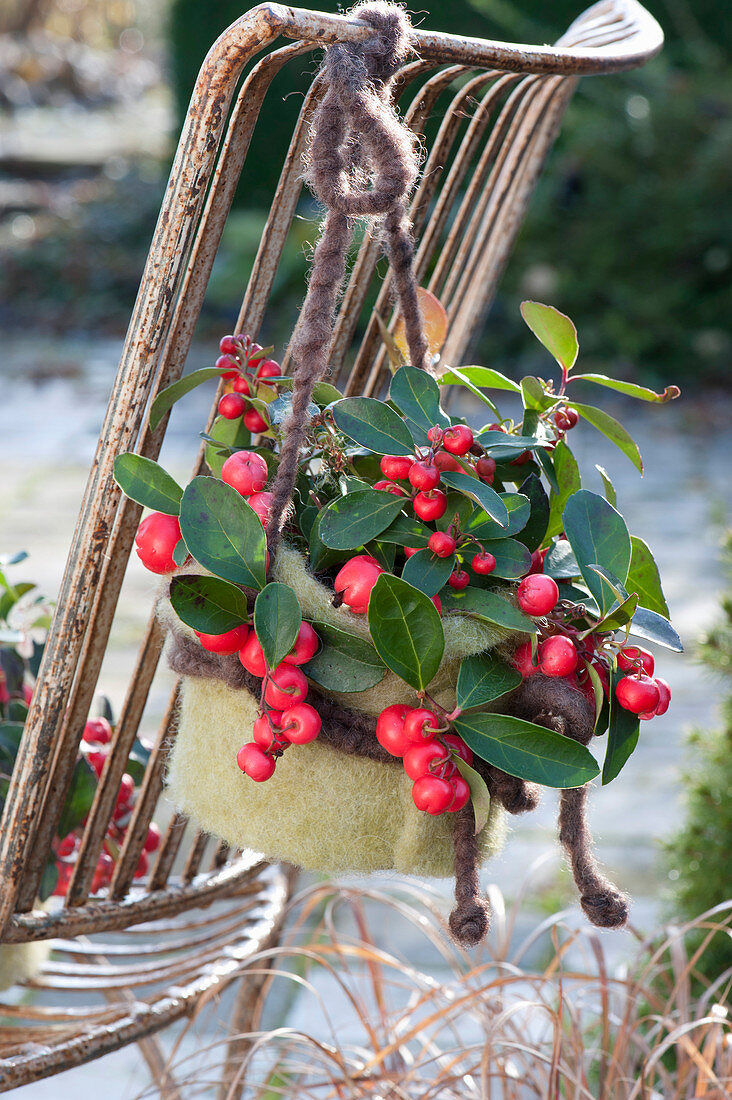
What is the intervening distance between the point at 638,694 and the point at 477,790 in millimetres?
103

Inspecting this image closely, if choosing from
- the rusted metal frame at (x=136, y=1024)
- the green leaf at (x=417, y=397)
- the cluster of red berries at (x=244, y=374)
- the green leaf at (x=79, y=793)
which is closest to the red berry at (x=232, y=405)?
the cluster of red berries at (x=244, y=374)

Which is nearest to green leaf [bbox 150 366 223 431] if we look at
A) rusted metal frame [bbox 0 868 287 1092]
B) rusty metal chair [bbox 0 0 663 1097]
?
rusty metal chair [bbox 0 0 663 1097]

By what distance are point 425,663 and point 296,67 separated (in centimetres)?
567

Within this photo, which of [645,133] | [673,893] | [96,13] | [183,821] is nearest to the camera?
[183,821]

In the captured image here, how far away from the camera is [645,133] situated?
4.64m

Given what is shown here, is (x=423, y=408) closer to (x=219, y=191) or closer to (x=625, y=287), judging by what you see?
(x=219, y=191)

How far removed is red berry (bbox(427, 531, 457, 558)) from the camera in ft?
1.93

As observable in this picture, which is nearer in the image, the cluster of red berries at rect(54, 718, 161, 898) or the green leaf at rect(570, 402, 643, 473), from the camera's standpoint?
the green leaf at rect(570, 402, 643, 473)

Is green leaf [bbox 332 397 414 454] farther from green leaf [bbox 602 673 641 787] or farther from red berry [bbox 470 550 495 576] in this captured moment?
green leaf [bbox 602 673 641 787]

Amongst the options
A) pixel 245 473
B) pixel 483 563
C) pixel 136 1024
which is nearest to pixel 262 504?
pixel 245 473

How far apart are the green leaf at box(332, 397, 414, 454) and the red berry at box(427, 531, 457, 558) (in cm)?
5

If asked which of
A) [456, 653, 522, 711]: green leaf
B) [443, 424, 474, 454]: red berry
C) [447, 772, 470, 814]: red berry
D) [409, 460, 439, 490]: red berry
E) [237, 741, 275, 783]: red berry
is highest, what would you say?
[443, 424, 474, 454]: red berry

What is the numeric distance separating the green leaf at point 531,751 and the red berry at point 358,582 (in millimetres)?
88

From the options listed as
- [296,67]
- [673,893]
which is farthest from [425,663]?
[296,67]
